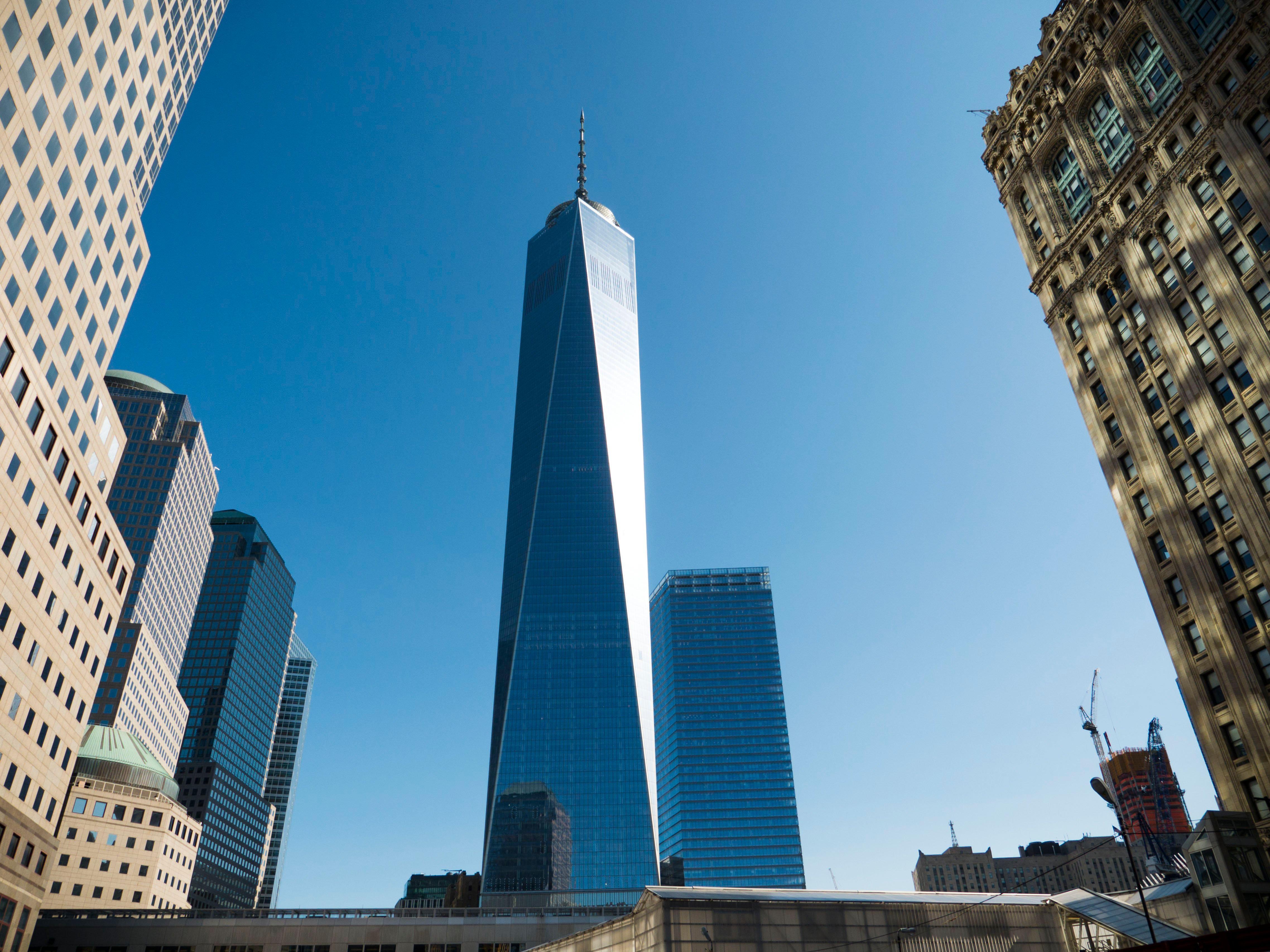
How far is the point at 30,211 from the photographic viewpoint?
6425 centimetres

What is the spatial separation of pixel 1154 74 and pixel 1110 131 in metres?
5.85

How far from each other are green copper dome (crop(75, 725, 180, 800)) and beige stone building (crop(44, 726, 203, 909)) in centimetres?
14

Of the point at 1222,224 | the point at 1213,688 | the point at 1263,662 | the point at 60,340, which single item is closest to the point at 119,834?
the point at 60,340

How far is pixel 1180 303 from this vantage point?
69562 mm

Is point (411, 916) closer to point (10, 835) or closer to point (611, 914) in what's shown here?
point (611, 914)

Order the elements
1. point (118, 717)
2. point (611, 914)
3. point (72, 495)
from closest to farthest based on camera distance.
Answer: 1. point (72, 495)
2. point (611, 914)
3. point (118, 717)

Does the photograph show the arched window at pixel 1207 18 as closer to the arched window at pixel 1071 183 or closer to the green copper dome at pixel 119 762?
the arched window at pixel 1071 183

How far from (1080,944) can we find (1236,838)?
1438 centimetres

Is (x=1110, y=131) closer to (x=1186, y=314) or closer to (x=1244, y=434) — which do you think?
(x=1186, y=314)

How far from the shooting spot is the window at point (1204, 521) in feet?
210

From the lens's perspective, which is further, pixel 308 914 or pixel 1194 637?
pixel 308 914

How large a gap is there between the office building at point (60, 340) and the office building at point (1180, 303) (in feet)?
281

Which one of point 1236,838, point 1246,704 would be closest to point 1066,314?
point 1246,704

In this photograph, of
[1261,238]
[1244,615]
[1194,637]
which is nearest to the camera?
[1244,615]
